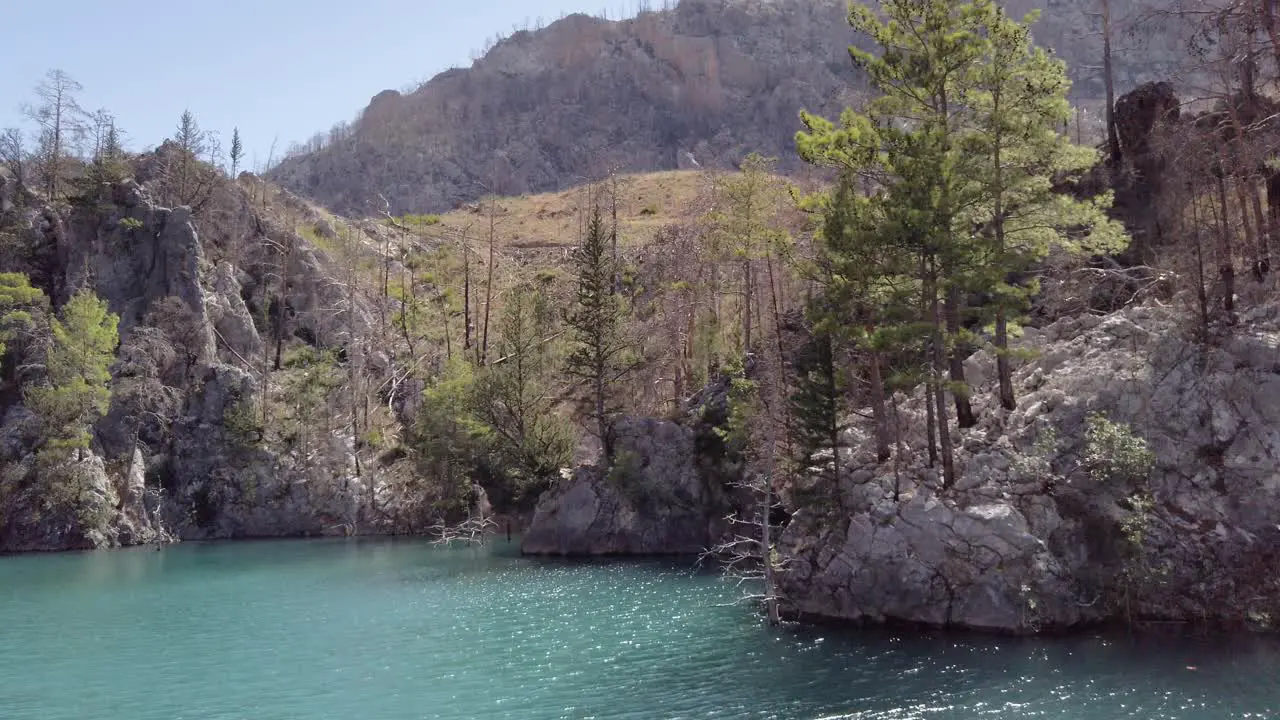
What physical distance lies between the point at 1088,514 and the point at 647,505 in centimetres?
2400

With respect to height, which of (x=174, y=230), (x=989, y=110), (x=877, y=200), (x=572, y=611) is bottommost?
(x=572, y=611)

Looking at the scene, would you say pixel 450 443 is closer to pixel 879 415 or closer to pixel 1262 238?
pixel 879 415

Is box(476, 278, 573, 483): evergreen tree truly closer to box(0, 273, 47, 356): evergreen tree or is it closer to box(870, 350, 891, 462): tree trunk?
box(870, 350, 891, 462): tree trunk

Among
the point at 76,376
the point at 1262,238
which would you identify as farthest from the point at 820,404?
the point at 76,376

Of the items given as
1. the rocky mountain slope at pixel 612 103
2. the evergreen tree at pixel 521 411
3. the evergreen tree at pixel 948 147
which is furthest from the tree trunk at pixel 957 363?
the rocky mountain slope at pixel 612 103

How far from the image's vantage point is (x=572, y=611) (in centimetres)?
2992

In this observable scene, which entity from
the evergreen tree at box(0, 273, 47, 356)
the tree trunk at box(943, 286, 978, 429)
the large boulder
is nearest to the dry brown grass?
the evergreen tree at box(0, 273, 47, 356)

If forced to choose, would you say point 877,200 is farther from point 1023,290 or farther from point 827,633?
point 827,633

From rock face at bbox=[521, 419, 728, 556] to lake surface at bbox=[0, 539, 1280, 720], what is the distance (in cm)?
853

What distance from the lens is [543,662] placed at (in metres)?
23.0

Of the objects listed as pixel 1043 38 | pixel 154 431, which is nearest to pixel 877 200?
pixel 154 431

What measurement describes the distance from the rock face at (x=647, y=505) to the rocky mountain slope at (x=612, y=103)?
107554 mm

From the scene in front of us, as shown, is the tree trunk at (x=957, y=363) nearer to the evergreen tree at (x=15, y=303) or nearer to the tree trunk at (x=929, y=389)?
the tree trunk at (x=929, y=389)

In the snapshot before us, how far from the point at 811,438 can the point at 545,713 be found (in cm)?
1287
